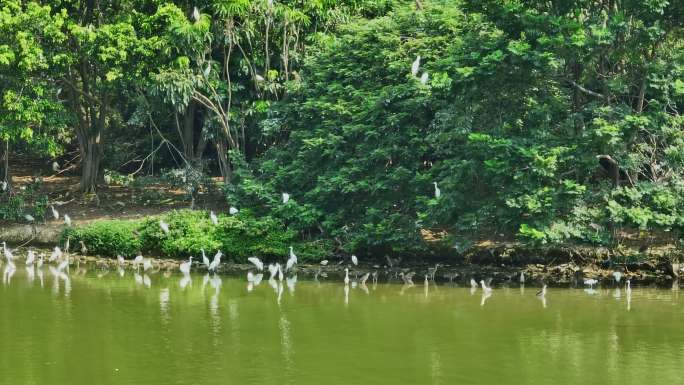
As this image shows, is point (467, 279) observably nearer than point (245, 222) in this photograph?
Yes

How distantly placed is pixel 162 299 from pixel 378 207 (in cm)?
507

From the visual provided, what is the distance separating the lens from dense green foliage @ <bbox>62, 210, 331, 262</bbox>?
19.5 m

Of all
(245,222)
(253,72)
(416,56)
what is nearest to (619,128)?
(416,56)

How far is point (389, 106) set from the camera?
63.1 feet

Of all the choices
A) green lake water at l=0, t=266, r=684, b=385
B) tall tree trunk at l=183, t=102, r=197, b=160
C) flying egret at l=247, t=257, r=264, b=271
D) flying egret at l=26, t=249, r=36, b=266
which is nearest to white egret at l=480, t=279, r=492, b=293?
green lake water at l=0, t=266, r=684, b=385

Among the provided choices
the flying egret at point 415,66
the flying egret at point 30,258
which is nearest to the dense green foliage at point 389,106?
the flying egret at point 415,66

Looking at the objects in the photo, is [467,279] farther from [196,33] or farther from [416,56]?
[196,33]

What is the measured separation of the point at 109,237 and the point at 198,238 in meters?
2.14

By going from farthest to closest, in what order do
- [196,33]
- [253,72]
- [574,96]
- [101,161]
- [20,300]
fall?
[101,161] → [253,72] → [196,33] → [574,96] → [20,300]

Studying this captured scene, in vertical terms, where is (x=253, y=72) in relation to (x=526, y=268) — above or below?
above

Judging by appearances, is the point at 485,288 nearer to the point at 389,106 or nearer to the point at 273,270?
the point at 273,270


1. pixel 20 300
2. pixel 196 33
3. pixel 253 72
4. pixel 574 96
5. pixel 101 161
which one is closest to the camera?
pixel 20 300

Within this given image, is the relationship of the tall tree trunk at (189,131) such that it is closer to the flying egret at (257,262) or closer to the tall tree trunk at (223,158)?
the tall tree trunk at (223,158)

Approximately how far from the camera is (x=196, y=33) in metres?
20.8
